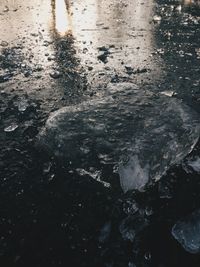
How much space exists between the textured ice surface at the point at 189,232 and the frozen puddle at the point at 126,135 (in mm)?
333

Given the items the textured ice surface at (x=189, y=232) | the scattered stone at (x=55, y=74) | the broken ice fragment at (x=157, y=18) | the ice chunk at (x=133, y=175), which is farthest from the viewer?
the broken ice fragment at (x=157, y=18)

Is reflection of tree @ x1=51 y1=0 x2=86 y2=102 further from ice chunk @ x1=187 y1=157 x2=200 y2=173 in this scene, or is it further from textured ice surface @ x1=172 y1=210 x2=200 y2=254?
textured ice surface @ x1=172 y1=210 x2=200 y2=254

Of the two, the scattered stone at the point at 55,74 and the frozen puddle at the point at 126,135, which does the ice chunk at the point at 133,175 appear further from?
the scattered stone at the point at 55,74

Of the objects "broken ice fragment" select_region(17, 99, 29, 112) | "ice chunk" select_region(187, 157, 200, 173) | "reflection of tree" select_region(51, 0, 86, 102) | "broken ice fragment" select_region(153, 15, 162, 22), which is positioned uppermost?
"broken ice fragment" select_region(153, 15, 162, 22)

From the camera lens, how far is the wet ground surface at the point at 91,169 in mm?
1605

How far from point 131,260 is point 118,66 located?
2440 millimetres

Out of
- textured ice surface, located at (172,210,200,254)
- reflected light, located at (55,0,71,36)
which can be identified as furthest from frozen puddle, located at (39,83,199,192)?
reflected light, located at (55,0,71,36)

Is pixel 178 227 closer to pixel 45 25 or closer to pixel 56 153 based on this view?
pixel 56 153

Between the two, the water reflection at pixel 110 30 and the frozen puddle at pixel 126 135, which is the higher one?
the frozen puddle at pixel 126 135

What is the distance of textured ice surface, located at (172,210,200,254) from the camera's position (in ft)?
5.16

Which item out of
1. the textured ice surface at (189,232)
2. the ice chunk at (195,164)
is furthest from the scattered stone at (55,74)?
the textured ice surface at (189,232)

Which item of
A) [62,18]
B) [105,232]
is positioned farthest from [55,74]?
[62,18]

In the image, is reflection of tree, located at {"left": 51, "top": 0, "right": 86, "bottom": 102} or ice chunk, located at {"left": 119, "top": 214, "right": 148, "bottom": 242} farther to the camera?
reflection of tree, located at {"left": 51, "top": 0, "right": 86, "bottom": 102}

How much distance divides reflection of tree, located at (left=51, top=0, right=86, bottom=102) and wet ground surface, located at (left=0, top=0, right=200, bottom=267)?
11 millimetres
